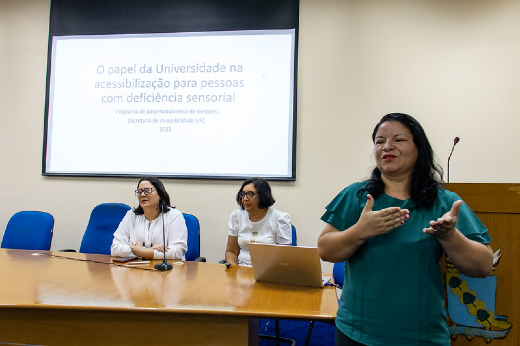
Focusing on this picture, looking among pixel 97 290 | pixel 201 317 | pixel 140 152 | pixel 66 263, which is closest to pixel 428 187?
pixel 201 317

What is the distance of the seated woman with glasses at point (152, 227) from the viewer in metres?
2.59

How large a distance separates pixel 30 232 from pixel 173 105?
174 centimetres

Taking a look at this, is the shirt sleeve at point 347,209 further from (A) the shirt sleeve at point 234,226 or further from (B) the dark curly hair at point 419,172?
(A) the shirt sleeve at point 234,226

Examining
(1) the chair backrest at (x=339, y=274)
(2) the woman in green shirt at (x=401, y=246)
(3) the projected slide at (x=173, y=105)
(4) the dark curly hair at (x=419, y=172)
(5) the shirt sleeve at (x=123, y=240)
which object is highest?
(3) the projected slide at (x=173, y=105)

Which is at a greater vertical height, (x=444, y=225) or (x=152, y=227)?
(x=444, y=225)

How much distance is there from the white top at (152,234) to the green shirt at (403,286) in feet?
5.49

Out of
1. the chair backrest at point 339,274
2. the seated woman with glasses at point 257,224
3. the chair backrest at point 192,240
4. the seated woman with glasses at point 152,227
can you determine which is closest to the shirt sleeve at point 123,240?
the seated woman with glasses at point 152,227

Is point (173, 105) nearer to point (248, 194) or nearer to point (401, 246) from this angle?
point (248, 194)

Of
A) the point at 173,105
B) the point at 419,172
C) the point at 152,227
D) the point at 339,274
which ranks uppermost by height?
the point at 173,105

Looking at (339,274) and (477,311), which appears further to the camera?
(339,274)

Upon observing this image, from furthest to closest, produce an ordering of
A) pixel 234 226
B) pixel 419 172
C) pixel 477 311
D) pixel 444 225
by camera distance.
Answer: pixel 234 226 → pixel 477 311 → pixel 419 172 → pixel 444 225

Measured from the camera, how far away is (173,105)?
12.2 ft

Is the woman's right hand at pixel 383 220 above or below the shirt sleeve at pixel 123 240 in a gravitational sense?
above

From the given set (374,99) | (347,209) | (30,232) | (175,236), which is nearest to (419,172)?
(347,209)
